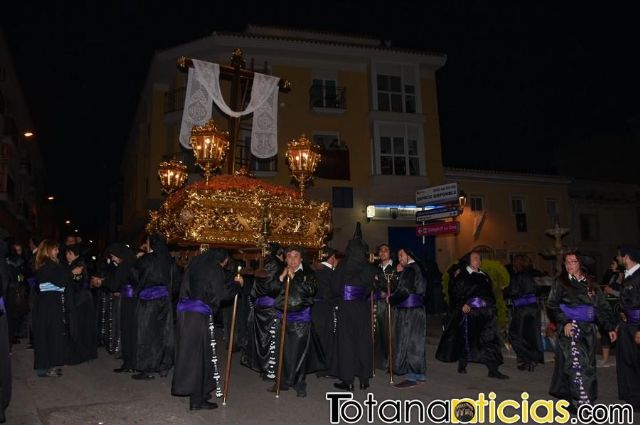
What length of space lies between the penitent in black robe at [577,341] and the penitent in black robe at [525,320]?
2628 millimetres

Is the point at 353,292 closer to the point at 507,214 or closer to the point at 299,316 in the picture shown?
the point at 299,316

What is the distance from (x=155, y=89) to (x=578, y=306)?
19158mm

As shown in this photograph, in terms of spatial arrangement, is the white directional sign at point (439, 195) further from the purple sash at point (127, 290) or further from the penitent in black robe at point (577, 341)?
the purple sash at point (127, 290)

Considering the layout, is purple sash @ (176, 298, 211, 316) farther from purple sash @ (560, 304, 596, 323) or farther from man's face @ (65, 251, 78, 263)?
purple sash @ (560, 304, 596, 323)

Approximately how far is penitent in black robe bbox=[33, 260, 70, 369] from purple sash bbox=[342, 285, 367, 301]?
380 centimetres

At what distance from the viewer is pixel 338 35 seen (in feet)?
70.4

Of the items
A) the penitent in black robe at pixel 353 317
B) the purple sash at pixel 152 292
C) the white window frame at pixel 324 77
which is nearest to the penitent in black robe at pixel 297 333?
the penitent in black robe at pixel 353 317

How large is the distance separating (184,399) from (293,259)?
2.00 m

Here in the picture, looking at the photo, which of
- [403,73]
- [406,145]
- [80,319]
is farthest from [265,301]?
[403,73]

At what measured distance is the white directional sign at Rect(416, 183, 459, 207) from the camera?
1443 centimetres

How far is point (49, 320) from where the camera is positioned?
674 centimetres

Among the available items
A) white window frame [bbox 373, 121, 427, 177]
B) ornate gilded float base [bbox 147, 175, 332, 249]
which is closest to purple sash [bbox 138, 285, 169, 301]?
ornate gilded float base [bbox 147, 175, 332, 249]

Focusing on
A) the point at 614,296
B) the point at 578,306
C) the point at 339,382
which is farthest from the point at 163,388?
the point at 614,296

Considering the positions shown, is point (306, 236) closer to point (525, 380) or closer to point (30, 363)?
point (525, 380)
